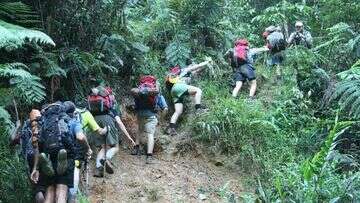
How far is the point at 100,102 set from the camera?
818 centimetres

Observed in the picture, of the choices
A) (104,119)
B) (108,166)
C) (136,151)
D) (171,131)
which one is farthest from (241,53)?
(108,166)

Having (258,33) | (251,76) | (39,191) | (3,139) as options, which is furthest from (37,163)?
(258,33)

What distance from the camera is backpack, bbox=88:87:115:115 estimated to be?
815 cm

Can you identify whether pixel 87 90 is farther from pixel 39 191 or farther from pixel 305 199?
pixel 305 199

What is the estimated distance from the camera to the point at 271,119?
32.7 ft

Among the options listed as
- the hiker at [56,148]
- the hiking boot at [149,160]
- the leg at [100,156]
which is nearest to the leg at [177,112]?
the hiking boot at [149,160]

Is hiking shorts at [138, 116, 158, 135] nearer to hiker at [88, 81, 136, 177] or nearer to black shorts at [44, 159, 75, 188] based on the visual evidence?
hiker at [88, 81, 136, 177]

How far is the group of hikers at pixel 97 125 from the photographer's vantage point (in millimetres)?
6297

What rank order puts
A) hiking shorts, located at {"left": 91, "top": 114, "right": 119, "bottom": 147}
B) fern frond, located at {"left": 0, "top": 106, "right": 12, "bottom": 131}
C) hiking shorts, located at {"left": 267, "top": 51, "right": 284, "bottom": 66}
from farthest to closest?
hiking shorts, located at {"left": 267, "top": 51, "right": 284, "bottom": 66} → hiking shorts, located at {"left": 91, "top": 114, "right": 119, "bottom": 147} → fern frond, located at {"left": 0, "top": 106, "right": 12, "bottom": 131}

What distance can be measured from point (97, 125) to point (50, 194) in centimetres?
162

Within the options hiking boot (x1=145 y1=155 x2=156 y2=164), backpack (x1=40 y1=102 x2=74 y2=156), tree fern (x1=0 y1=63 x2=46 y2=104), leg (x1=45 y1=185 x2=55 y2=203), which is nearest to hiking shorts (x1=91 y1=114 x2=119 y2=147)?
hiking boot (x1=145 y1=155 x2=156 y2=164)

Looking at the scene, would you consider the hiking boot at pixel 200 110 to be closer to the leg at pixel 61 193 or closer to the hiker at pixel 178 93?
the hiker at pixel 178 93

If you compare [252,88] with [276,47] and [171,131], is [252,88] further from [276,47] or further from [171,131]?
[171,131]

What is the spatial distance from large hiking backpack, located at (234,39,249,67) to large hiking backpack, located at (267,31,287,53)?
1.30 metres
